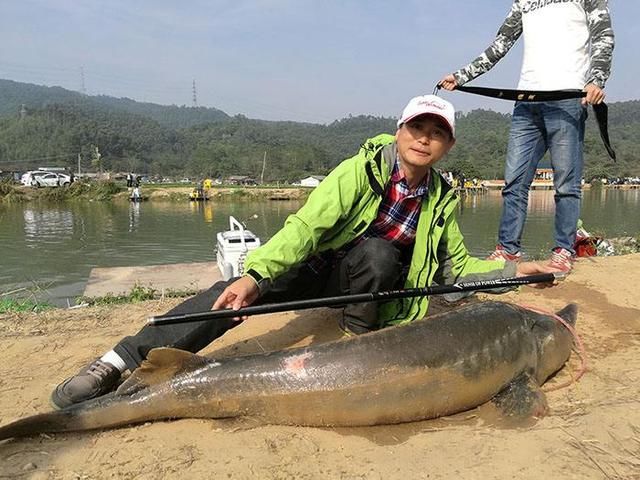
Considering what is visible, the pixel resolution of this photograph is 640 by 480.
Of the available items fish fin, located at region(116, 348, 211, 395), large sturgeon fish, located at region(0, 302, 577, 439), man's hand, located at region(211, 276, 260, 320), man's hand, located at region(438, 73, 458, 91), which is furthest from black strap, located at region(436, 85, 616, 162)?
fish fin, located at region(116, 348, 211, 395)

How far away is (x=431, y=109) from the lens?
3297 mm

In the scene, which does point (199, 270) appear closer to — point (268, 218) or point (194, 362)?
point (194, 362)

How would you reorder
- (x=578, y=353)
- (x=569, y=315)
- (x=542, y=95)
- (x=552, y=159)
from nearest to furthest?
(x=578, y=353)
(x=569, y=315)
(x=542, y=95)
(x=552, y=159)

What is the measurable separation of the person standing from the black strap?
8 centimetres

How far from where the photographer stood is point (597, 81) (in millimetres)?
4977

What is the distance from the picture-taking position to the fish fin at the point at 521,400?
3029mm

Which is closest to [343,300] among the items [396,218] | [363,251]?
[363,251]

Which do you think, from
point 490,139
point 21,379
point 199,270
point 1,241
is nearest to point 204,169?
point 490,139

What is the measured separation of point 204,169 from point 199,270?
113m

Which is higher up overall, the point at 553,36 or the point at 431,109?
the point at 553,36

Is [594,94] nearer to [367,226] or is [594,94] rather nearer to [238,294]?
[367,226]

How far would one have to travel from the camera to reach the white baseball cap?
130 inches

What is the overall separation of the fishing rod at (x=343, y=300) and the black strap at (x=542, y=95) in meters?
2.25

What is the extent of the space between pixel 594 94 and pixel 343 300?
3.38 metres
